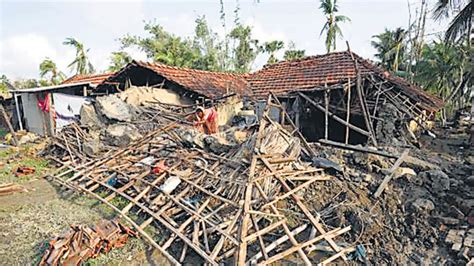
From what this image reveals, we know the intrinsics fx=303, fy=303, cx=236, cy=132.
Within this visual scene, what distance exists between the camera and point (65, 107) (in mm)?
14320

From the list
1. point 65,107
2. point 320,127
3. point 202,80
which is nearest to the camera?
point 320,127

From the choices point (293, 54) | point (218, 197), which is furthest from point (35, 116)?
point (293, 54)

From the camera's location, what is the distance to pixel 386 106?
1093 cm

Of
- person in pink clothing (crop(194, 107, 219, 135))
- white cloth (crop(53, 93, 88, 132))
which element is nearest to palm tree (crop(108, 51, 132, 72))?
white cloth (crop(53, 93, 88, 132))

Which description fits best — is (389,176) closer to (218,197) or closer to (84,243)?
(218,197)

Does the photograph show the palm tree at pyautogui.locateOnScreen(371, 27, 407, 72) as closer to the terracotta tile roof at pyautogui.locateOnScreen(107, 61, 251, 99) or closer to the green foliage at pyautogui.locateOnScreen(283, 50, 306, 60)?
the green foliage at pyautogui.locateOnScreen(283, 50, 306, 60)

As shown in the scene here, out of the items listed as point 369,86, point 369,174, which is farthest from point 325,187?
point 369,86

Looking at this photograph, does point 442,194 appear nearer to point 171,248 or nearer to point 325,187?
point 325,187

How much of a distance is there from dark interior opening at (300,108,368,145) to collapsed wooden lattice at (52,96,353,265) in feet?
13.7

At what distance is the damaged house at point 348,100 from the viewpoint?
10.5 meters

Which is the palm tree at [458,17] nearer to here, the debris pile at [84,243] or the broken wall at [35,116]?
the debris pile at [84,243]

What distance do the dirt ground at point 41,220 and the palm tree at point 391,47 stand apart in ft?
91.2

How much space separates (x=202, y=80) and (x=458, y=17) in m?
11.9

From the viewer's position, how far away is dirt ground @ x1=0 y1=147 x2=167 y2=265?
5297 millimetres
